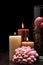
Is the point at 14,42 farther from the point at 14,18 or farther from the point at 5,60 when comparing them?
the point at 14,18

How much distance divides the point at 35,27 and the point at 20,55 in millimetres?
185

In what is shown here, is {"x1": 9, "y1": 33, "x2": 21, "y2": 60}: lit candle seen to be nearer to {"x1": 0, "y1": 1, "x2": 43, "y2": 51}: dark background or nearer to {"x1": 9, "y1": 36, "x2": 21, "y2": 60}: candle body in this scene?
{"x1": 9, "y1": 36, "x2": 21, "y2": 60}: candle body

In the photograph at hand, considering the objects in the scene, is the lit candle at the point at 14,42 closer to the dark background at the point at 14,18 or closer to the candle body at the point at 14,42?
the candle body at the point at 14,42

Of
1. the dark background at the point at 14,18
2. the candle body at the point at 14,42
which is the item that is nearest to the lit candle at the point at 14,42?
the candle body at the point at 14,42

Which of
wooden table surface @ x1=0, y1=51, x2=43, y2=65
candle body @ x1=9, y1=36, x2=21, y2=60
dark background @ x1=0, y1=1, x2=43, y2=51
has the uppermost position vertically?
dark background @ x1=0, y1=1, x2=43, y2=51

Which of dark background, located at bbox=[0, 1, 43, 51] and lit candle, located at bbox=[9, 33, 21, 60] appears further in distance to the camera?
dark background, located at bbox=[0, 1, 43, 51]

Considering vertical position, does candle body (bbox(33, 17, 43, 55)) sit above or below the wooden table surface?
above

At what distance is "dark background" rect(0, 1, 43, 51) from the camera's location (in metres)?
0.83

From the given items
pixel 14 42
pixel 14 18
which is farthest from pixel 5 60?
pixel 14 18

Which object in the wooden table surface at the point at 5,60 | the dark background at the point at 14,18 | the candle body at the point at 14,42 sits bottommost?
the wooden table surface at the point at 5,60

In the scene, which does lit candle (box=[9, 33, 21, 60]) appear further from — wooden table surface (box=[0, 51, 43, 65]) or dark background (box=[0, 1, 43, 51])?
dark background (box=[0, 1, 43, 51])

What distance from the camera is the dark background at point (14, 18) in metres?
0.83

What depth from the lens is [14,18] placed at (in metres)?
0.86

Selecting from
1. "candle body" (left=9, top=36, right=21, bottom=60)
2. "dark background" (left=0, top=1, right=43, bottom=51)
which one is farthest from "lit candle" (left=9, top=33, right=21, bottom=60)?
"dark background" (left=0, top=1, right=43, bottom=51)
